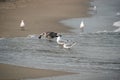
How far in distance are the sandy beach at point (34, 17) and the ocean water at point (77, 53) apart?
3.23ft

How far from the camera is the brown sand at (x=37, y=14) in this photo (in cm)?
2935

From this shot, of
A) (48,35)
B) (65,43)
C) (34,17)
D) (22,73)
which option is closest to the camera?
(22,73)

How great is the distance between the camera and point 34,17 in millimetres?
35062

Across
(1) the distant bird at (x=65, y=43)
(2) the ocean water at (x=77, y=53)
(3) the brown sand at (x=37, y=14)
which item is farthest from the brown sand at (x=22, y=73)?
(3) the brown sand at (x=37, y=14)

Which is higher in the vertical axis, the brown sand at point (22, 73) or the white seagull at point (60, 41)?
the white seagull at point (60, 41)

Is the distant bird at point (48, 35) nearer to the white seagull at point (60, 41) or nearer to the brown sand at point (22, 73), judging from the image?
the white seagull at point (60, 41)

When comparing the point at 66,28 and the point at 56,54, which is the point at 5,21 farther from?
the point at 56,54

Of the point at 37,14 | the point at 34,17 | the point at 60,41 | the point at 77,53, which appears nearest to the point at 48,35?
the point at 60,41

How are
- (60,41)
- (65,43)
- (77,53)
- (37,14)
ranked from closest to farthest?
1. (77,53)
2. (65,43)
3. (60,41)
4. (37,14)

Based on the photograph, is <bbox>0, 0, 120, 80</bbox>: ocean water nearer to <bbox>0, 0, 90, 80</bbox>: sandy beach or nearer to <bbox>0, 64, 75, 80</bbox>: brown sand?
<bbox>0, 64, 75, 80</bbox>: brown sand

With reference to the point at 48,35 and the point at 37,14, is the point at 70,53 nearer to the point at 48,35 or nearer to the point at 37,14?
the point at 48,35

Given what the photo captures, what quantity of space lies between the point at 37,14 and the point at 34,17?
1916mm

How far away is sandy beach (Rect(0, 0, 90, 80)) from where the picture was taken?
1819 centimetres

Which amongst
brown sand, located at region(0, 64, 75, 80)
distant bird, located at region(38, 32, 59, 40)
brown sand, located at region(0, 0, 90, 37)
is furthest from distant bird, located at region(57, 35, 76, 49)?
brown sand, located at region(0, 64, 75, 80)
